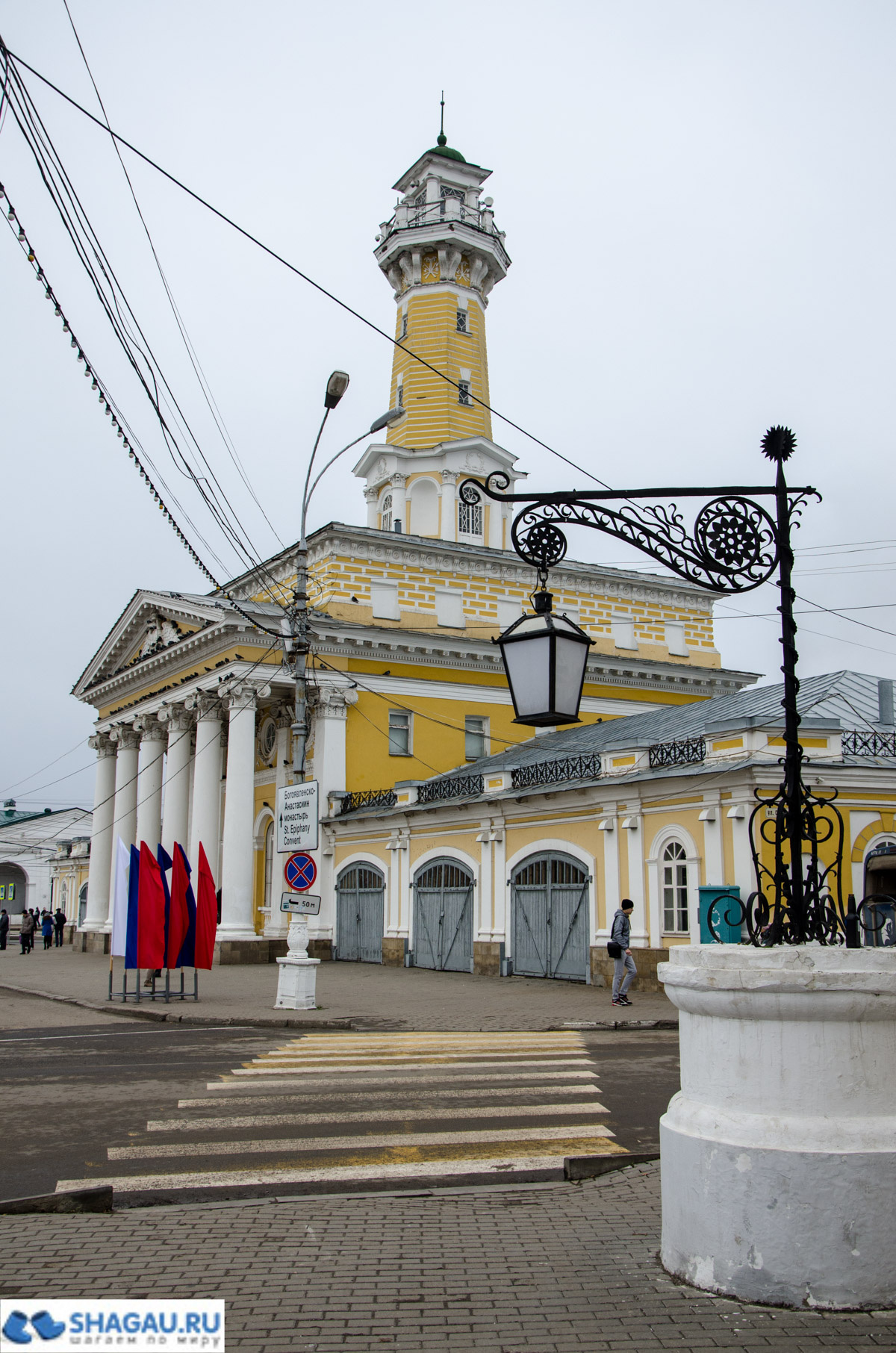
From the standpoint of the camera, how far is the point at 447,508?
4225 centimetres

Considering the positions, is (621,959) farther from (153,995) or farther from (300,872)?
(153,995)

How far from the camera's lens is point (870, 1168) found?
473cm

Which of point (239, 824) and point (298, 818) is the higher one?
point (239, 824)

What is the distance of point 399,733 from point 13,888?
56555 millimetres

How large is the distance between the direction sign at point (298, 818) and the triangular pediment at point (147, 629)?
17.8 m

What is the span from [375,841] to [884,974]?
2726 cm

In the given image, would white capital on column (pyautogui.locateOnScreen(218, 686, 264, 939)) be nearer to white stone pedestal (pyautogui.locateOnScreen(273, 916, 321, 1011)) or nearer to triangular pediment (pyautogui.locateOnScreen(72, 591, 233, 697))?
triangular pediment (pyautogui.locateOnScreen(72, 591, 233, 697))

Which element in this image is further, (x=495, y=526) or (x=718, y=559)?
(x=495, y=526)

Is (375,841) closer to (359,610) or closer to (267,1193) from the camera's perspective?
(359,610)

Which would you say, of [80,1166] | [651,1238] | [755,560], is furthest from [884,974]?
[80,1166]

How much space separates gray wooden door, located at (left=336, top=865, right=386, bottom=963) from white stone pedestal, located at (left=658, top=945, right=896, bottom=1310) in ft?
86.6

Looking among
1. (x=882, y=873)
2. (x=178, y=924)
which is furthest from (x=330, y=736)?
(x=882, y=873)

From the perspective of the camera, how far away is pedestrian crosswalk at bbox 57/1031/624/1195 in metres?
7.48

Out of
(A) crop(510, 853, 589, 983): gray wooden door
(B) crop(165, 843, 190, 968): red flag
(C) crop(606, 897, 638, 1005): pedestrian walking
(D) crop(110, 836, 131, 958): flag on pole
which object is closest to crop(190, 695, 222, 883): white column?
(A) crop(510, 853, 589, 983): gray wooden door
